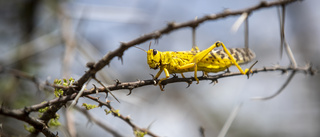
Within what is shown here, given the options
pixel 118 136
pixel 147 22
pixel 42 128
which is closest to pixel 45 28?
pixel 147 22

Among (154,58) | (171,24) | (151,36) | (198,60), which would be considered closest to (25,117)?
(151,36)

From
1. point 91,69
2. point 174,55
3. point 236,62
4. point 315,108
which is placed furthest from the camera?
point 315,108

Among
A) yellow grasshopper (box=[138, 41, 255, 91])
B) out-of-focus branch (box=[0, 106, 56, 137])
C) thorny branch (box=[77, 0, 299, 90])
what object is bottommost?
out-of-focus branch (box=[0, 106, 56, 137])

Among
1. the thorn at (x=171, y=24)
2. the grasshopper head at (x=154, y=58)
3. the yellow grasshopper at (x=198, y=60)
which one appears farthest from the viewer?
the grasshopper head at (x=154, y=58)

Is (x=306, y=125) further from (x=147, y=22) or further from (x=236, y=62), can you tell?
(x=236, y=62)

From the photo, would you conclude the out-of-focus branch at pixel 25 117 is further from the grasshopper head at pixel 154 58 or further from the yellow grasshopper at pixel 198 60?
the grasshopper head at pixel 154 58

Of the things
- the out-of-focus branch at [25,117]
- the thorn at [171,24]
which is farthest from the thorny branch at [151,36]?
the out-of-focus branch at [25,117]

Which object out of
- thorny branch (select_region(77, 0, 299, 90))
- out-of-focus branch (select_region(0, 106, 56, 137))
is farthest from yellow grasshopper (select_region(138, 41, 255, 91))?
out-of-focus branch (select_region(0, 106, 56, 137))

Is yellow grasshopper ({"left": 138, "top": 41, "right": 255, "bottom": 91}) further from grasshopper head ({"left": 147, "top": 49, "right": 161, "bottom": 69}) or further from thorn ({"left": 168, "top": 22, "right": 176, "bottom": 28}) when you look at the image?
thorn ({"left": 168, "top": 22, "right": 176, "bottom": 28})
